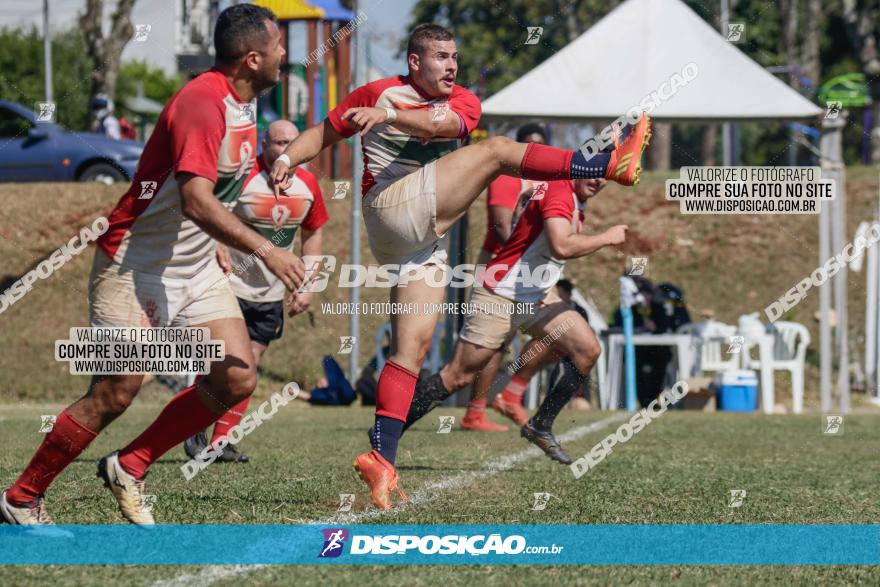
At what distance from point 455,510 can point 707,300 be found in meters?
15.4

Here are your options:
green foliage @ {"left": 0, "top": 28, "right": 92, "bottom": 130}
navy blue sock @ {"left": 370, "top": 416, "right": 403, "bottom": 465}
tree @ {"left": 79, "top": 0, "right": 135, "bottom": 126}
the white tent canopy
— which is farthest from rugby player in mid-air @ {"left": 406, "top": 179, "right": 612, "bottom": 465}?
green foliage @ {"left": 0, "top": 28, "right": 92, "bottom": 130}

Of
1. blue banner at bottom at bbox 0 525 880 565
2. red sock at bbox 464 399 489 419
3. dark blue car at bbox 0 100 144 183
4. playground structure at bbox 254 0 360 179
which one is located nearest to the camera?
blue banner at bottom at bbox 0 525 880 565

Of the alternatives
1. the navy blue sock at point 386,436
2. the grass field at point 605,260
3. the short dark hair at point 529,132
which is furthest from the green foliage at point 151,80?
the navy blue sock at point 386,436

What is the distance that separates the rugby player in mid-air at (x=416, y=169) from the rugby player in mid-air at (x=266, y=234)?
208 centimetres

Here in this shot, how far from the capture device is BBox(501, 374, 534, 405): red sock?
31.7 feet

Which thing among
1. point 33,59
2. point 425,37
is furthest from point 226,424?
point 33,59

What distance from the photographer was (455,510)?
5703 millimetres

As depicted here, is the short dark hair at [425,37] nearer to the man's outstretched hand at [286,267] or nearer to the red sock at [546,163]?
the red sock at [546,163]

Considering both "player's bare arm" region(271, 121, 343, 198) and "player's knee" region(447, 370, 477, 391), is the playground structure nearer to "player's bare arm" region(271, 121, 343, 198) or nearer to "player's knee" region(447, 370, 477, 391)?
"player's knee" region(447, 370, 477, 391)

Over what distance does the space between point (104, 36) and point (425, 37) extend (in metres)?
23.1

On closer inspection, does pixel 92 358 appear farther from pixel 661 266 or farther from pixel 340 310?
pixel 661 266

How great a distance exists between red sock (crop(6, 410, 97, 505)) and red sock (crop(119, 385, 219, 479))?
22cm

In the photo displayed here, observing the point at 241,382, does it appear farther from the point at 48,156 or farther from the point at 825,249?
the point at 48,156

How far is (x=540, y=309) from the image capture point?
8102mm
